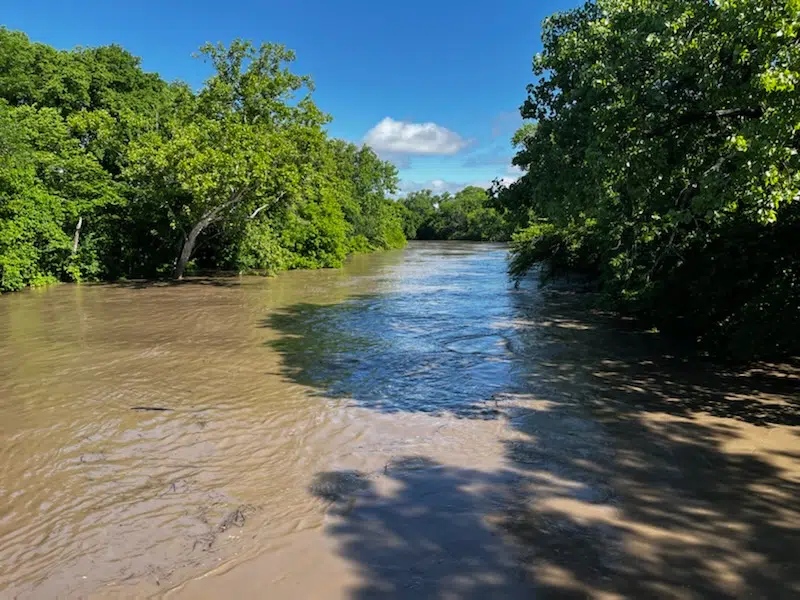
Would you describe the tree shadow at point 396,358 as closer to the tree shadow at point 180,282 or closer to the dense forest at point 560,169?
the dense forest at point 560,169

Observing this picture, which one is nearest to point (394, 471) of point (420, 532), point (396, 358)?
point (420, 532)

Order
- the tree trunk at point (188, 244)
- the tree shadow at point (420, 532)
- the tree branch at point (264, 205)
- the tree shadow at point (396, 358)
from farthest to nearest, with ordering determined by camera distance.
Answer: the tree branch at point (264, 205), the tree trunk at point (188, 244), the tree shadow at point (396, 358), the tree shadow at point (420, 532)

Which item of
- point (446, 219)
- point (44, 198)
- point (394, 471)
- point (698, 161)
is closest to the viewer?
point (394, 471)

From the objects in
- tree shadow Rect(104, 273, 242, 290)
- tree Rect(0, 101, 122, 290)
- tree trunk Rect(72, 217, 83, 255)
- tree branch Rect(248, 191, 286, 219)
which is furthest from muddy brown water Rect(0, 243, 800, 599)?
tree trunk Rect(72, 217, 83, 255)

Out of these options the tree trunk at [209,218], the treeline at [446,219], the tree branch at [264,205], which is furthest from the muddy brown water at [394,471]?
the treeline at [446,219]

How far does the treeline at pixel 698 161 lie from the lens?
18.7 ft

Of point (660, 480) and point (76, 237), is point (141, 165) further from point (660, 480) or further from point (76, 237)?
point (660, 480)

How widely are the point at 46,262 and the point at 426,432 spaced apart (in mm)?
21150

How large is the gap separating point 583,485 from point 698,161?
16.6 feet

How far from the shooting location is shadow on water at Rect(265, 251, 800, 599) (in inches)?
144

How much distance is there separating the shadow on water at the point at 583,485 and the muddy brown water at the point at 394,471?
0.08ft

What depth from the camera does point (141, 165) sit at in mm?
21000

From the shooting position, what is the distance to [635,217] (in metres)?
9.62

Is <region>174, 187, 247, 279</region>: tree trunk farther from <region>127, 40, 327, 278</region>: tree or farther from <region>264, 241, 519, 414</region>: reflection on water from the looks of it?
<region>264, 241, 519, 414</region>: reflection on water
